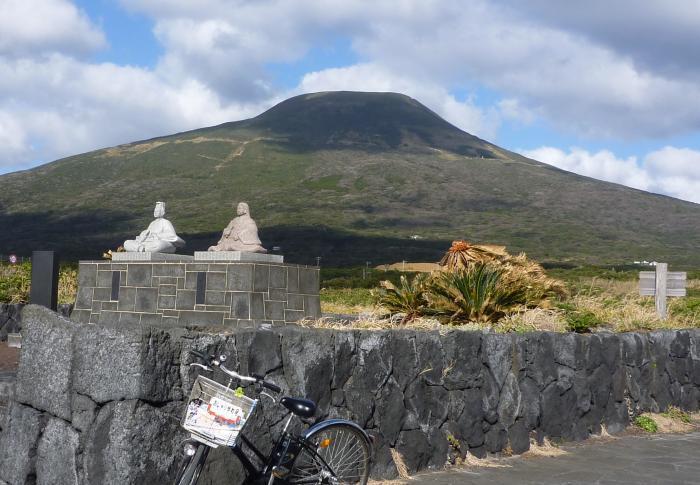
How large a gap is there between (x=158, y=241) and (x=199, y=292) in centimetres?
173

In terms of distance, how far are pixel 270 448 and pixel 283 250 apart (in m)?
56.4

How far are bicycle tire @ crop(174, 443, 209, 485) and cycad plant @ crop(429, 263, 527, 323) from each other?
559 centimetres

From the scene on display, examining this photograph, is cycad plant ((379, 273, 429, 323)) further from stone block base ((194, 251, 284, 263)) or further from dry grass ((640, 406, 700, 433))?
dry grass ((640, 406, 700, 433))

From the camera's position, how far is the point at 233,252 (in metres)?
12.6

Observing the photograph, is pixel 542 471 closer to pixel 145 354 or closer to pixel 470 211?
pixel 145 354

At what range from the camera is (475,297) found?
1024 cm

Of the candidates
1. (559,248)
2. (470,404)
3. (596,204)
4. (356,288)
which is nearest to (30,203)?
(559,248)

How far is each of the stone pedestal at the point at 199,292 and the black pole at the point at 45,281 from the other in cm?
105

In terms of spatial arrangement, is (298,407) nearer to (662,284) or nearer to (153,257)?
(153,257)

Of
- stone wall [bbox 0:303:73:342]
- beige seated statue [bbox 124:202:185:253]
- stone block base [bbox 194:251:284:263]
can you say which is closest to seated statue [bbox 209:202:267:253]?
stone block base [bbox 194:251:284:263]

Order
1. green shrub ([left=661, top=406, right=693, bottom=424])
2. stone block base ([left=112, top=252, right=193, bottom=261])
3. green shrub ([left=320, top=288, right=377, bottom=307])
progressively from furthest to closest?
green shrub ([left=320, top=288, right=377, bottom=307]) → stone block base ([left=112, top=252, right=193, bottom=261]) → green shrub ([left=661, top=406, right=693, bottom=424])

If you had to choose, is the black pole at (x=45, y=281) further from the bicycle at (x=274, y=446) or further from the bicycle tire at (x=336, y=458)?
the bicycle tire at (x=336, y=458)

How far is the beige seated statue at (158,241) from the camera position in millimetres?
14023

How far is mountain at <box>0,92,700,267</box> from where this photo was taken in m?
70.4
